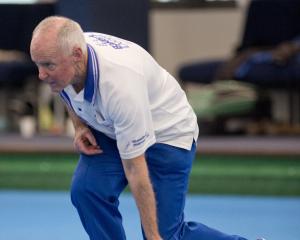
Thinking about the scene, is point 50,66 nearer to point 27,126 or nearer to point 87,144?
point 87,144

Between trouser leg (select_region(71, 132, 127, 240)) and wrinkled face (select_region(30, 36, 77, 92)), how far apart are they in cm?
41

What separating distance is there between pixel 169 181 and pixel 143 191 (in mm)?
336

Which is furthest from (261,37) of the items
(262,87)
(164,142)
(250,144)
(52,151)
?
(164,142)

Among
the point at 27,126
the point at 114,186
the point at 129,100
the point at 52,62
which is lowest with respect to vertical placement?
the point at 27,126

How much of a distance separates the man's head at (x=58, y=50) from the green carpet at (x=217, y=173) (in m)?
2.63

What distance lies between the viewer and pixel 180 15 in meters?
7.57

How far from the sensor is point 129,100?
2549 mm

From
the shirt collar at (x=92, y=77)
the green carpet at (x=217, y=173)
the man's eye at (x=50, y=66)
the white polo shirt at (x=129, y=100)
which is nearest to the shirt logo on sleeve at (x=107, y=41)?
the white polo shirt at (x=129, y=100)

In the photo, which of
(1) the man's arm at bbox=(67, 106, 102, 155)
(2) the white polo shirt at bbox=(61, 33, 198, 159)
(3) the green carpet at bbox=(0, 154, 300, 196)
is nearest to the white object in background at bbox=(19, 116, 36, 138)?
(3) the green carpet at bbox=(0, 154, 300, 196)

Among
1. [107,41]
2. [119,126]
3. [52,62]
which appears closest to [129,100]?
[119,126]

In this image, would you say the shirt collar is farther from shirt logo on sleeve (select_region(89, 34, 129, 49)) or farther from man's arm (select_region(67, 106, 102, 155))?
man's arm (select_region(67, 106, 102, 155))

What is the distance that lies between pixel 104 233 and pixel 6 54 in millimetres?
4431

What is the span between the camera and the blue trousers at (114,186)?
2895mm

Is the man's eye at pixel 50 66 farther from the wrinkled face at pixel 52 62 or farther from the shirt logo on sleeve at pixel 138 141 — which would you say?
the shirt logo on sleeve at pixel 138 141
